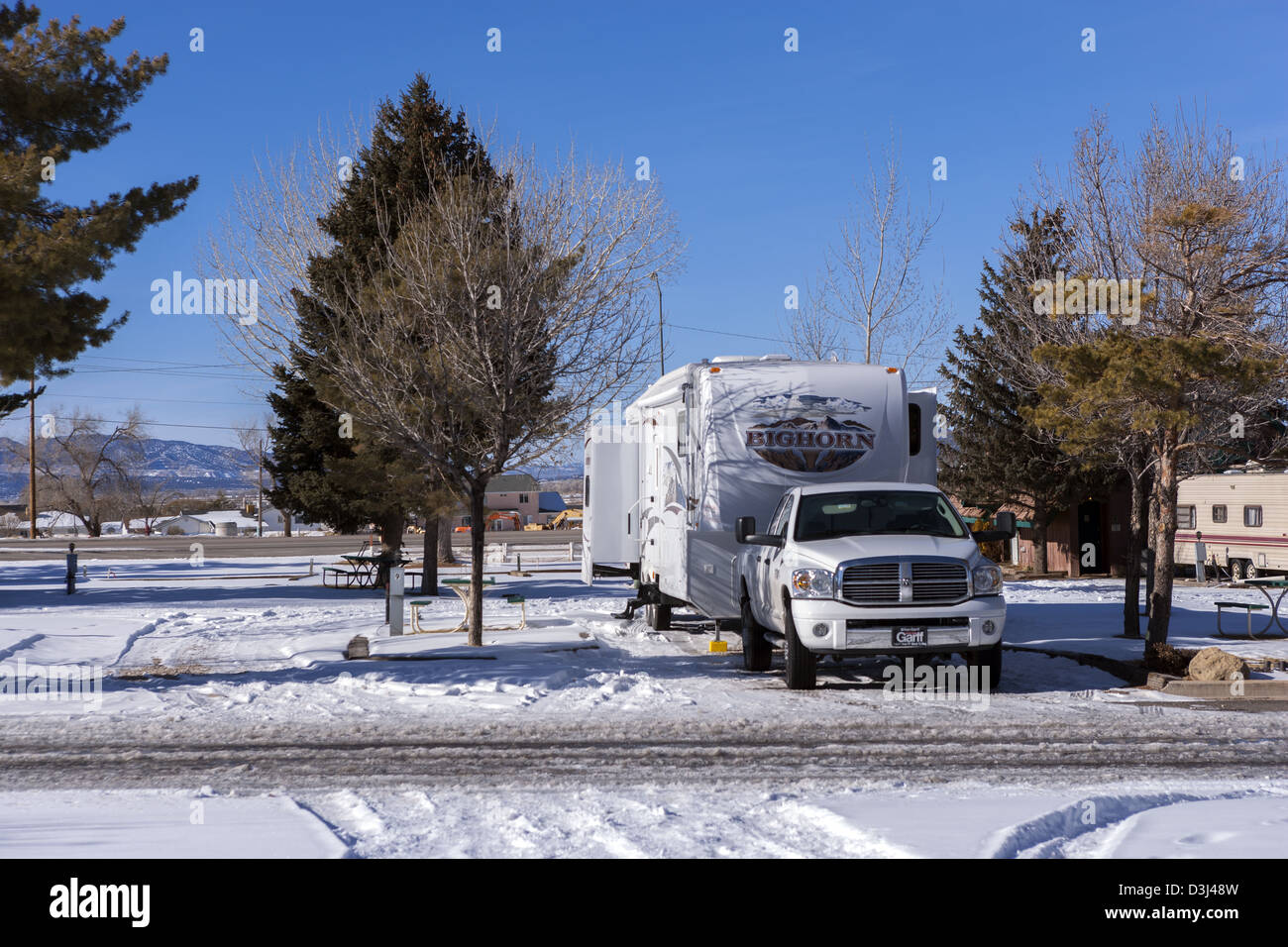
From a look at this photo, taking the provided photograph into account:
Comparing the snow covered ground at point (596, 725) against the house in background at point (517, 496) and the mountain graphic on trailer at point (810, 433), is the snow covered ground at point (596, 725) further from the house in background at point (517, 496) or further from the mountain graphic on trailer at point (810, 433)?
the house in background at point (517, 496)

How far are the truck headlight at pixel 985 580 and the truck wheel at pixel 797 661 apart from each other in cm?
178

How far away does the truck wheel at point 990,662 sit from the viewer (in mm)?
11328

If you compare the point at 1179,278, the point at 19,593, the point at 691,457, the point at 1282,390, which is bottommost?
the point at 19,593

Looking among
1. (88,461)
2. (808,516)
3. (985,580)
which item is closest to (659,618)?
(808,516)

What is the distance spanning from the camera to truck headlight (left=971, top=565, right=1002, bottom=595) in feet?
36.2

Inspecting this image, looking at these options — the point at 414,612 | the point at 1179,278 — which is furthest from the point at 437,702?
the point at 1179,278

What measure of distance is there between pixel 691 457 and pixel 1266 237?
739cm

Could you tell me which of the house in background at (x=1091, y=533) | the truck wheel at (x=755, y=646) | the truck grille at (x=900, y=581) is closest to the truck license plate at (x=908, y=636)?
the truck grille at (x=900, y=581)

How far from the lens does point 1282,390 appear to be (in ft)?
48.1

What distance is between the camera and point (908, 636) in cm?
1080

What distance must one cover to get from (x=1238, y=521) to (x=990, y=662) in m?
21.2

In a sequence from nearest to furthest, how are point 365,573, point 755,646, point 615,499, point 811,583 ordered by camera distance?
point 811,583 → point 755,646 → point 615,499 → point 365,573

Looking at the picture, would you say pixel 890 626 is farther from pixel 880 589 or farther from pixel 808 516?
pixel 808 516

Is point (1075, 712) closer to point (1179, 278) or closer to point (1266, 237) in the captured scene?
point (1179, 278)
